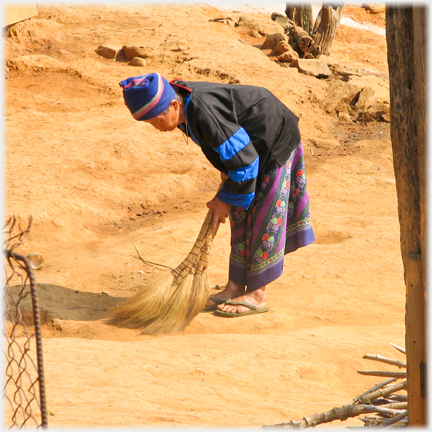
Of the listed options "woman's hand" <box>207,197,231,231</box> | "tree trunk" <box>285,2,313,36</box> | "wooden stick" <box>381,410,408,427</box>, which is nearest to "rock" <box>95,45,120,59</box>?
"tree trunk" <box>285,2,313,36</box>

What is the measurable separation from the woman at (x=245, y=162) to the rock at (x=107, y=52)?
20.5ft

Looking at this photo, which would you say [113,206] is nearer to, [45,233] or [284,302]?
[45,233]

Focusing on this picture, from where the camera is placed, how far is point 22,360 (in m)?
3.14

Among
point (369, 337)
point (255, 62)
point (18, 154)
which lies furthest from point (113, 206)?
point (255, 62)

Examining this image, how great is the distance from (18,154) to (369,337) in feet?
Answer: 15.1

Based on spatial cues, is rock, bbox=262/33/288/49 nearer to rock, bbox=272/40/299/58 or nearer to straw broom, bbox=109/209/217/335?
rock, bbox=272/40/299/58

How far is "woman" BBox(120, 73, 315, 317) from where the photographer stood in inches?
131

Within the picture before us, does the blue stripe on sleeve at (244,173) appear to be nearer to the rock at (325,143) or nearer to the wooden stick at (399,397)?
the wooden stick at (399,397)

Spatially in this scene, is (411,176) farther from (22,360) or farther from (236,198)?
(22,360)

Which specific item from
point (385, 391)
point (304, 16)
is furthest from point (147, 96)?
point (304, 16)

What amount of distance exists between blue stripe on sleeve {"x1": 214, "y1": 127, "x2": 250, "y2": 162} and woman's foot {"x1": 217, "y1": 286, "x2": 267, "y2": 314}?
104 cm

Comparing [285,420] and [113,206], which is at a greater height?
[285,420]

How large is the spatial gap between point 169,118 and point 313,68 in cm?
694

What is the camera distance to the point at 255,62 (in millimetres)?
9359
